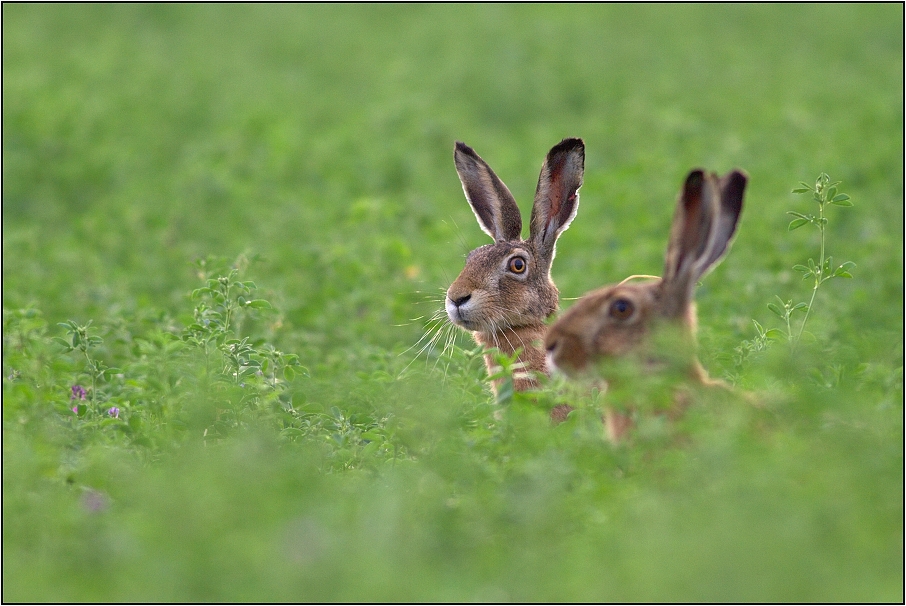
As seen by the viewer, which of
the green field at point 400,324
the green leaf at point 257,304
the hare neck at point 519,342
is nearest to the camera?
the green field at point 400,324

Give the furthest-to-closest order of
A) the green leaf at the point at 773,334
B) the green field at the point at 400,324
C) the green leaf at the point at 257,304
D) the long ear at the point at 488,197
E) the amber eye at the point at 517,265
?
the long ear at the point at 488,197 < the amber eye at the point at 517,265 < the green leaf at the point at 257,304 < the green leaf at the point at 773,334 < the green field at the point at 400,324

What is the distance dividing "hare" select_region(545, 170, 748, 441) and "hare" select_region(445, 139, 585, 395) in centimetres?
128

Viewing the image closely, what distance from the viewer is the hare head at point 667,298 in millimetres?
4602

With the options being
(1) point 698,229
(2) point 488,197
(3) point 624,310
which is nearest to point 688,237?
(1) point 698,229

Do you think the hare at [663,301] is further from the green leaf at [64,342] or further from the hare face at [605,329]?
the green leaf at [64,342]

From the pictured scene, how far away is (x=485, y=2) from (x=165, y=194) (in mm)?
12403

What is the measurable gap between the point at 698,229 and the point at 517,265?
1.94m

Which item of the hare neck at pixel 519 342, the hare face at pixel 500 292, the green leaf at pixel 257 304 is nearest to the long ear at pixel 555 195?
the hare face at pixel 500 292

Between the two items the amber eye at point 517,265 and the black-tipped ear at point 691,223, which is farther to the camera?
the amber eye at point 517,265

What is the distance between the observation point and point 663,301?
4.70 metres

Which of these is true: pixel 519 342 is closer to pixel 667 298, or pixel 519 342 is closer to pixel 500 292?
pixel 500 292

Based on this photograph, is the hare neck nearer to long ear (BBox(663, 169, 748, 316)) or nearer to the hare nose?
the hare nose

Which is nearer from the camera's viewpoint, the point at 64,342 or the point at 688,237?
the point at 688,237

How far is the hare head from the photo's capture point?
4.60m
